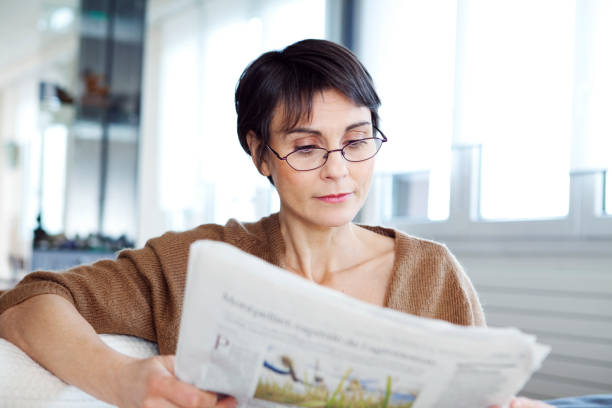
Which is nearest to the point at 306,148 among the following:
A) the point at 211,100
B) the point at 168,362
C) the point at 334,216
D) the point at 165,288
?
the point at 334,216

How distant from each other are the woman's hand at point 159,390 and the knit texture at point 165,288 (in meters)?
0.36

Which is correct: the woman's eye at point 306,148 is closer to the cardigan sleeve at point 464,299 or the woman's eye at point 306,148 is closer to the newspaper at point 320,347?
the cardigan sleeve at point 464,299

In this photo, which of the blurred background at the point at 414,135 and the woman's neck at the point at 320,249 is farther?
the blurred background at the point at 414,135

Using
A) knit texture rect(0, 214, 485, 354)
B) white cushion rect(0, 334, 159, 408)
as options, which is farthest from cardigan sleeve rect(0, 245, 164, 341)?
white cushion rect(0, 334, 159, 408)

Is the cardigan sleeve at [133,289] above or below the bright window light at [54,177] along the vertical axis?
below

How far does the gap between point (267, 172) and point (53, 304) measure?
54 cm

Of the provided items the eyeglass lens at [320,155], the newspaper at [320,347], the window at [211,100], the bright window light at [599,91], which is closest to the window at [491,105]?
the bright window light at [599,91]

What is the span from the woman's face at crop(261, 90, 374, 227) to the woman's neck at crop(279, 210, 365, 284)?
10cm

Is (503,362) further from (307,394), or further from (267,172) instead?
(267,172)

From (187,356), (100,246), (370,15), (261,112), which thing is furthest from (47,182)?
(187,356)

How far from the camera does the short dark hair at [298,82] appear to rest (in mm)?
1187

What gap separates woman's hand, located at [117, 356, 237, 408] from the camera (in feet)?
2.28

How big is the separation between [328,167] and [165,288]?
0.38m

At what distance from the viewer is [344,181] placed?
1179mm
